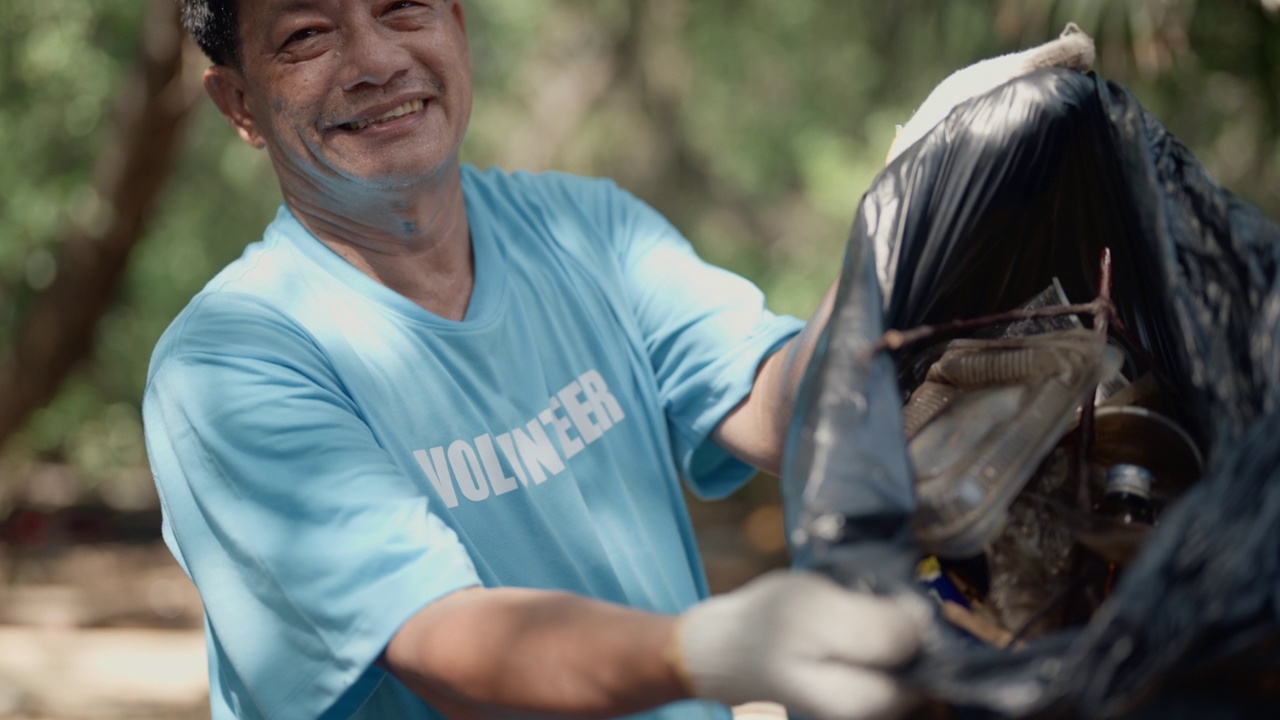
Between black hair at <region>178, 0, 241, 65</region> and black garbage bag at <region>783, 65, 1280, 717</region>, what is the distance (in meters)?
0.93

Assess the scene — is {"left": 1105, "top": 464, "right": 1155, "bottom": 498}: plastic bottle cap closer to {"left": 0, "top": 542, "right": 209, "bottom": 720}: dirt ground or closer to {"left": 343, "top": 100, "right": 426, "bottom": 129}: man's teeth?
{"left": 343, "top": 100, "right": 426, "bottom": 129}: man's teeth

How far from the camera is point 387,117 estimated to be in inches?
64.9

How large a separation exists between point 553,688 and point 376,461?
12.9 inches

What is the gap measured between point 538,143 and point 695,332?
5.52 meters

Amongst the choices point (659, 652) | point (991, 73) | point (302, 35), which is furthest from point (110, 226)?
point (659, 652)

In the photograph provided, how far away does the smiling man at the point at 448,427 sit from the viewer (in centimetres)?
108

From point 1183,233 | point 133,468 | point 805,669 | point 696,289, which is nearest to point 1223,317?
point 1183,233

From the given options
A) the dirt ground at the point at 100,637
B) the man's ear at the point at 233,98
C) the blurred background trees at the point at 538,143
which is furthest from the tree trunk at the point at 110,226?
the man's ear at the point at 233,98

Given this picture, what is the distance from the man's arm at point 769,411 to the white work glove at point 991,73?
0.78 feet

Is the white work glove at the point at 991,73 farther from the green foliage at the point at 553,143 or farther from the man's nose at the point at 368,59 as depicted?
the green foliage at the point at 553,143

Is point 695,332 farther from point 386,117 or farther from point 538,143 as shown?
point 538,143

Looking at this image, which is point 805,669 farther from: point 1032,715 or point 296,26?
point 296,26

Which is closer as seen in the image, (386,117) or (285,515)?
(285,515)

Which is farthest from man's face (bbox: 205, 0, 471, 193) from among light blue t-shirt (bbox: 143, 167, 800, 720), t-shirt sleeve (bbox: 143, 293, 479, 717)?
t-shirt sleeve (bbox: 143, 293, 479, 717)
